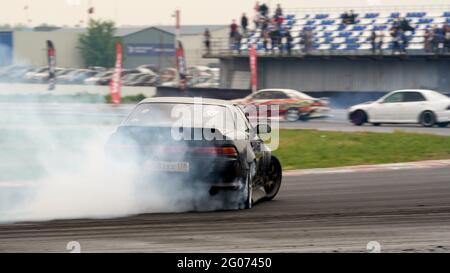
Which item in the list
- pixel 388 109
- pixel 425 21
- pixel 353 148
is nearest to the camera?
pixel 353 148

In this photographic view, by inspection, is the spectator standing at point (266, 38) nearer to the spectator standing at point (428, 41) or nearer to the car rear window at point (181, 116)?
the spectator standing at point (428, 41)

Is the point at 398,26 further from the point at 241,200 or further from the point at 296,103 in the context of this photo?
the point at 241,200

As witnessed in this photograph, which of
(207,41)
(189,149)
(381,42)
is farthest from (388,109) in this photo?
(207,41)

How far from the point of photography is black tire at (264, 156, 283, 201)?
10.4m

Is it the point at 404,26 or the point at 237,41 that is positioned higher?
the point at 404,26

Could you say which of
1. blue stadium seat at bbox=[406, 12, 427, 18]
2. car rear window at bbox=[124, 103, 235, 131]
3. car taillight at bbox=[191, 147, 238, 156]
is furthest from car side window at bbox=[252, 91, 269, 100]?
car taillight at bbox=[191, 147, 238, 156]

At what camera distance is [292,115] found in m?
29.3

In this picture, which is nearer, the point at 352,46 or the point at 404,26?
the point at 404,26

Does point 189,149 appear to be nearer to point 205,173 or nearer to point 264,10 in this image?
point 205,173

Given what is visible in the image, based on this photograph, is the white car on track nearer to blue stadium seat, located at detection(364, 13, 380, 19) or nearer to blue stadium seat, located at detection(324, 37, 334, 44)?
blue stadium seat, located at detection(364, 13, 380, 19)

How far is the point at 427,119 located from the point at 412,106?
581mm

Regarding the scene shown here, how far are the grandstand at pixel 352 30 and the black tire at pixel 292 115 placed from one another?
429 inches

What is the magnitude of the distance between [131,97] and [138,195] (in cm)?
2891
